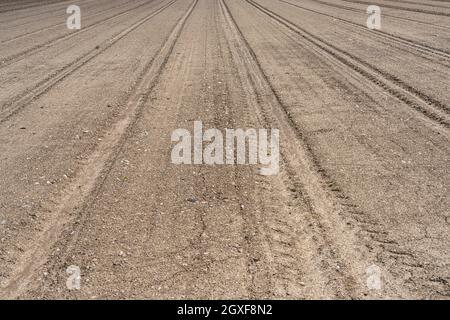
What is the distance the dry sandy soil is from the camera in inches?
159

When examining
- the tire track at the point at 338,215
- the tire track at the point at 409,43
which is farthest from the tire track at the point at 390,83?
the tire track at the point at 338,215

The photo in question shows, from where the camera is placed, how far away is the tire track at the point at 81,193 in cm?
417

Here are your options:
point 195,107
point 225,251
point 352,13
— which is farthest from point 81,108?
point 352,13

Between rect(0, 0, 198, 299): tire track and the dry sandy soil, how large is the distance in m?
0.02

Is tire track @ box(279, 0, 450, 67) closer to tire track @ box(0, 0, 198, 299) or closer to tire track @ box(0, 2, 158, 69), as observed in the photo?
tire track @ box(0, 0, 198, 299)

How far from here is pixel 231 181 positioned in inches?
225

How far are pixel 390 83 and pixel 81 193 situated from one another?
693cm

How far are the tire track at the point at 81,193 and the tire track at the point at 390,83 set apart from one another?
5.08 m

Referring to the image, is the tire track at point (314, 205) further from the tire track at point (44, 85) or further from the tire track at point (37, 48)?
the tire track at point (37, 48)
